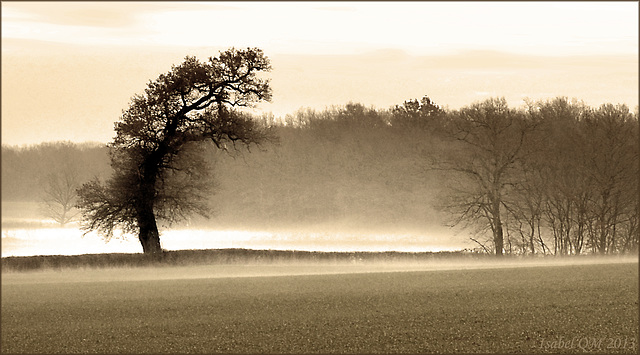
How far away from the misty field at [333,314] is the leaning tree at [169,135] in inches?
313

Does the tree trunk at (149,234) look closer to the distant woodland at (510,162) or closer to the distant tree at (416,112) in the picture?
the distant woodland at (510,162)

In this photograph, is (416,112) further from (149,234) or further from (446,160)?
(149,234)

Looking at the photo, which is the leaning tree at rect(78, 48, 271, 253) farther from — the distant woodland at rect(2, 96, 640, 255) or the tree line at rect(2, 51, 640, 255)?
the distant woodland at rect(2, 96, 640, 255)

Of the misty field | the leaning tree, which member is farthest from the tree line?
the misty field

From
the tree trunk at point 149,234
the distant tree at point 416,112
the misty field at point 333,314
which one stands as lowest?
the misty field at point 333,314

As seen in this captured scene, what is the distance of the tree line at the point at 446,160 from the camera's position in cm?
3450

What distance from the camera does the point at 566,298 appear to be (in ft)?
65.8

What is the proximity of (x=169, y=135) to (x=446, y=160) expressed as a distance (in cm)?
1879

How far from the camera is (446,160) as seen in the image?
4772 cm

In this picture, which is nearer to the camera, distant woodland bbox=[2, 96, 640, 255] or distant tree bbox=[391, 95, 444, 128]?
distant woodland bbox=[2, 96, 640, 255]

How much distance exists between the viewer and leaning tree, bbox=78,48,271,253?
111ft

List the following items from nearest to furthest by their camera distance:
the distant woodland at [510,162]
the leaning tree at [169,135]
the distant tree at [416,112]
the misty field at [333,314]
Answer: the misty field at [333,314] < the leaning tree at [169,135] < the distant woodland at [510,162] < the distant tree at [416,112]

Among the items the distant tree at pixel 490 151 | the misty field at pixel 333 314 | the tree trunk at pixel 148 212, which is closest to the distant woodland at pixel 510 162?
the distant tree at pixel 490 151

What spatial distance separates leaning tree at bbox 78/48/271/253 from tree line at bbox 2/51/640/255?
63mm
